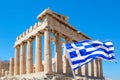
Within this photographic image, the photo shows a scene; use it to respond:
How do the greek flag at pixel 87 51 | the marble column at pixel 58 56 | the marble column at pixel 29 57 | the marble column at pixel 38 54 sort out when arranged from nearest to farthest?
the greek flag at pixel 87 51
the marble column at pixel 38 54
the marble column at pixel 58 56
the marble column at pixel 29 57

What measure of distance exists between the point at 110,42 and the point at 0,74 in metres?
42.7

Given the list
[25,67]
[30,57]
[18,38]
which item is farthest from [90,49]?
[18,38]

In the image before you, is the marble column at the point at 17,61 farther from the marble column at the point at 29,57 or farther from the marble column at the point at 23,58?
the marble column at the point at 29,57

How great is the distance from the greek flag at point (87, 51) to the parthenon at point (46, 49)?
12.4 meters

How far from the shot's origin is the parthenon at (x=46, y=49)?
3559 cm

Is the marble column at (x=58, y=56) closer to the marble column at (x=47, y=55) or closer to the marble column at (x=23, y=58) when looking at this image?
the marble column at (x=47, y=55)

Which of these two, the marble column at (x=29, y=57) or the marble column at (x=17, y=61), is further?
the marble column at (x=17, y=61)

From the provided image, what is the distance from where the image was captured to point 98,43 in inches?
749

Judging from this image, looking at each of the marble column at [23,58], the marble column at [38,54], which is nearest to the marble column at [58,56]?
the marble column at [38,54]

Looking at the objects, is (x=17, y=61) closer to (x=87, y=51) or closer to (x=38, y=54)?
(x=38, y=54)

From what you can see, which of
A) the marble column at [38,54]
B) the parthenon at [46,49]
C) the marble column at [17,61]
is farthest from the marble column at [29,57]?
the marble column at [17,61]

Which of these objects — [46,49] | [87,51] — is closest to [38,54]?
[46,49]

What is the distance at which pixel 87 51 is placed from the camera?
60.1ft

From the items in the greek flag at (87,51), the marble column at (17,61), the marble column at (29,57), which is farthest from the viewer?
the marble column at (17,61)
